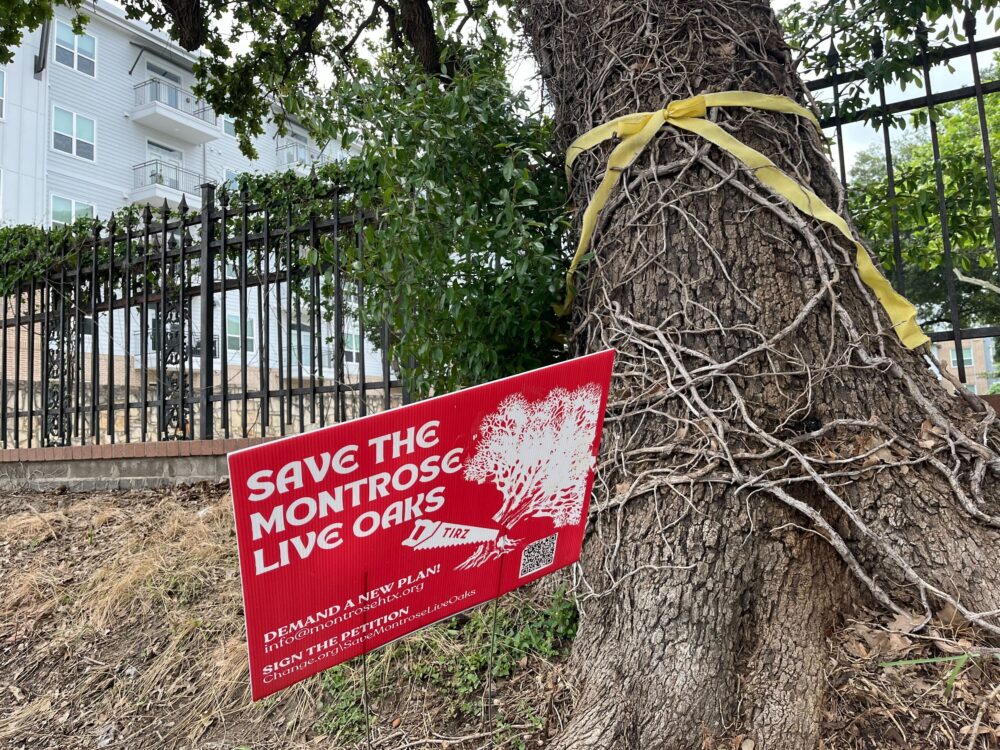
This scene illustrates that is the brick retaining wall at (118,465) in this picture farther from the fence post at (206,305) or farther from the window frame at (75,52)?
the window frame at (75,52)

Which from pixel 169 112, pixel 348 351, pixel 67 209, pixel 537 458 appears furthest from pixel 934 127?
pixel 169 112

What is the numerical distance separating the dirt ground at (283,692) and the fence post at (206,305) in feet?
4.27

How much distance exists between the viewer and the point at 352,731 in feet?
7.63

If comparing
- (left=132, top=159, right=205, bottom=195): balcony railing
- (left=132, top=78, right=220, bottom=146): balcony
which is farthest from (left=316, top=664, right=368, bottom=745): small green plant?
(left=132, top=78, right=220, bottom=146): balcony

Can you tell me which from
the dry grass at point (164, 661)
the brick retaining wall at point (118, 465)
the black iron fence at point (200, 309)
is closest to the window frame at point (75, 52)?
the black iron fence at point (200, 309)

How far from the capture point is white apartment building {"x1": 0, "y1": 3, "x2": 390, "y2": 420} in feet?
59.4

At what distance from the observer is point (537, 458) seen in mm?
1746

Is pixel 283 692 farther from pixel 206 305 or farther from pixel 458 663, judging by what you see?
pixel 206 305

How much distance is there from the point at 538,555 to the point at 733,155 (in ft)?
5.30

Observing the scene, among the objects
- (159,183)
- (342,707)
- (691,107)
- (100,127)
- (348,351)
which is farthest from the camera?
(159,183)

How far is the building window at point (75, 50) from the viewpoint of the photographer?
19.7m

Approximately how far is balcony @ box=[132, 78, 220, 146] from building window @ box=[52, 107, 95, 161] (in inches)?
68.1

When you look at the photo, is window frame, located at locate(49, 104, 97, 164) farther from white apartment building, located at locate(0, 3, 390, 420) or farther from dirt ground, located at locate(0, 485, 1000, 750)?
dirt ground, located at locate(0, 485, 1000, 750)

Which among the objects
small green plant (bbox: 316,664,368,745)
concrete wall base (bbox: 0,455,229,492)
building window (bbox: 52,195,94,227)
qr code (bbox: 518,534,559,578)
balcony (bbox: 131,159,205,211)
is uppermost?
balcony (bbox: 131,159,205,211)
